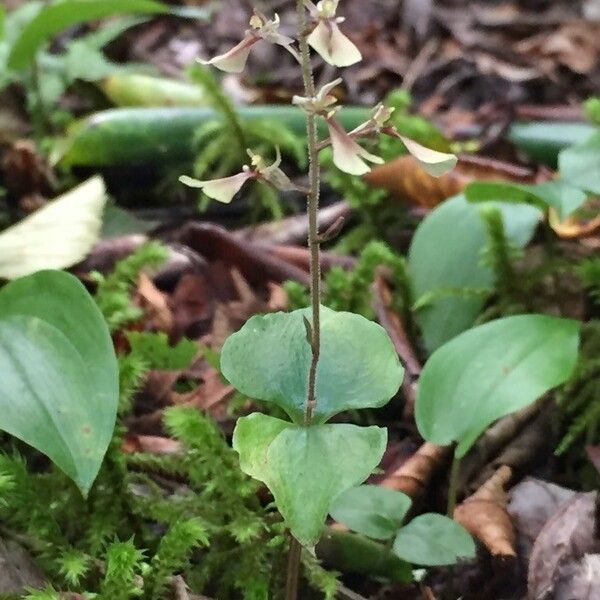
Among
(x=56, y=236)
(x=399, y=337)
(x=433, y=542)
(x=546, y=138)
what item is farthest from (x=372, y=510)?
(x=546, y=138)

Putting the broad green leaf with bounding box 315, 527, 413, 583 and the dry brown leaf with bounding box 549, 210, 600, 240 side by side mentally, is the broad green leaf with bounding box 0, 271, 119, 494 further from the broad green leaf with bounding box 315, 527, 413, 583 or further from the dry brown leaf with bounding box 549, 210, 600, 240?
the dry brown leaf with bounding box 549, 210, 600, 240

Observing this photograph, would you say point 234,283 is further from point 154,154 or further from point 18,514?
point 18,514

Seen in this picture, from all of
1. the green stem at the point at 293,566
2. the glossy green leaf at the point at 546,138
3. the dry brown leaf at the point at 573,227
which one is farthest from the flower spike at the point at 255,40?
the glossy green leaf at the point at 546,138

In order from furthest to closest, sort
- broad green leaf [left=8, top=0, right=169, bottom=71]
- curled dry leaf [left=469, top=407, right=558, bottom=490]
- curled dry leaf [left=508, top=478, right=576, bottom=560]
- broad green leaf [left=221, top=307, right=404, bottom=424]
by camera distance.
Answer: broad green leaf [left=8, top=0, right=169, bottom=71], curled dry leaf [left=469, top=407, right=558, bottom=490], curled dry leaf [left=508, top=478, right=576, bottom=560], broad green leaf [left=221, top=307, right=404, bottom=424]

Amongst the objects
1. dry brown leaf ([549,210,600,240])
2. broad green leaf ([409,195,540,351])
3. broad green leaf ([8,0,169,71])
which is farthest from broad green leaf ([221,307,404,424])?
broad green leaf ([8,0,169,71])

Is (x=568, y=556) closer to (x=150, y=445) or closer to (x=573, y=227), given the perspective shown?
(x=150, y=445)

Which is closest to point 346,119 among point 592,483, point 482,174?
point 482,174
